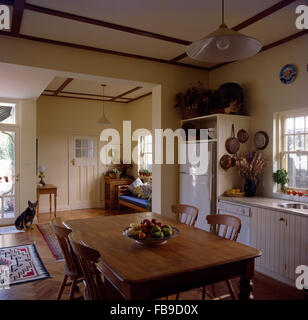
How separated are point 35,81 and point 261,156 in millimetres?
3643

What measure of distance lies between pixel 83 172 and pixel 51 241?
9.93ft

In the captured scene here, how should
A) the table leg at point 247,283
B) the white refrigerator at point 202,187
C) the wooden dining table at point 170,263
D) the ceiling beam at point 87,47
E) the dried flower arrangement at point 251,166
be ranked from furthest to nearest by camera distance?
1. the white refrigerator at point 202,187
2. the dried flower arrangement at point 251,166
3. the ceiling beam at point 87,47
4. the table leg at point 247,283
5. the wooden dining table at point 170,263

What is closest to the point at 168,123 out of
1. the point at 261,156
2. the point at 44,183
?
the point at 261,156

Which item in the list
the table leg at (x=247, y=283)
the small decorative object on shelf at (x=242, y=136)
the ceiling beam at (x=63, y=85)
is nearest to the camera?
the table leg at (x=247, y=283)

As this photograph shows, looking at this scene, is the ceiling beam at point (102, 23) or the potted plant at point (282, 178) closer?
the ceiling beam at point (102, 23)

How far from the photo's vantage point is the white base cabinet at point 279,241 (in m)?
3.02

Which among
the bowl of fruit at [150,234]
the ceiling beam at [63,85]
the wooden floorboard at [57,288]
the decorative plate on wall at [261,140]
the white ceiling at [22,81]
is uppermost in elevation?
the ceiling beam at [63,85]

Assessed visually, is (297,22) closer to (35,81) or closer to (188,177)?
(188,177)

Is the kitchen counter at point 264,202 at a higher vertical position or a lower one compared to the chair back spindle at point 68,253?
higher

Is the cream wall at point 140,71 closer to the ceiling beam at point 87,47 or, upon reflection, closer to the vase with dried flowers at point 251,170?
the ceiling beam at point 87,47

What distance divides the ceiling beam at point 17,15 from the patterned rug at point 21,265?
292 cm

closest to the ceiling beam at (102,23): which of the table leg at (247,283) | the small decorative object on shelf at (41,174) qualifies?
the table leg at (247,283)

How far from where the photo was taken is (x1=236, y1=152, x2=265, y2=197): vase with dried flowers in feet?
13.0
